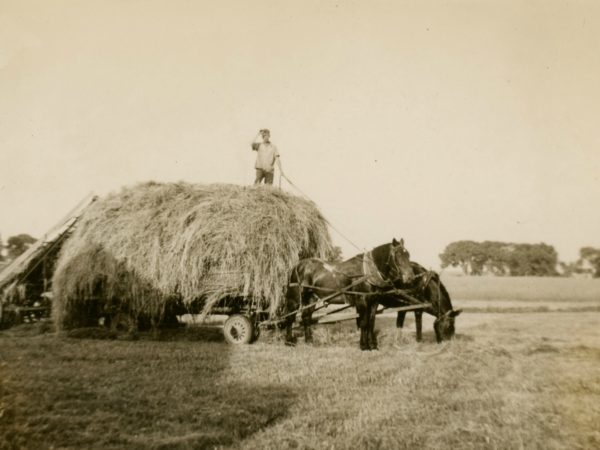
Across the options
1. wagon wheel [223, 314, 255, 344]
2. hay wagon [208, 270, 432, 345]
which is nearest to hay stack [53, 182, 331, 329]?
hay wagon [208, 270, 432, 345]

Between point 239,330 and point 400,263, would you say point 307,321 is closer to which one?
point 239,330

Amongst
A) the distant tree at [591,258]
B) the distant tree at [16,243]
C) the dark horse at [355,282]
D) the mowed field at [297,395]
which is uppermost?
the distant tree at [16,243]

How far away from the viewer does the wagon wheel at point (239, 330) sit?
1087cm

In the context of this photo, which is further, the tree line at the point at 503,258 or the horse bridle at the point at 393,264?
the tree line at the point at 503,258

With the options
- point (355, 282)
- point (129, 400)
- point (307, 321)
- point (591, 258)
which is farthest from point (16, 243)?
point (591, 258)

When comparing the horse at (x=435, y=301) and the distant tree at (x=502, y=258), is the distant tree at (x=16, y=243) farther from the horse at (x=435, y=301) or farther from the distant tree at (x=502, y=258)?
the distant tree at (x=502, y=258)

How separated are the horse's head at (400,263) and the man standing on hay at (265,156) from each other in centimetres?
429

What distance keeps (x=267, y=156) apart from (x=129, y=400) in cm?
849

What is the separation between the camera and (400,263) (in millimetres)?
10250

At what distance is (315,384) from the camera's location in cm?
680

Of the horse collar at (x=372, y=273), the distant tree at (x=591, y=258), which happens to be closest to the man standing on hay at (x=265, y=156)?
the horse collar at (x=372, y=273)

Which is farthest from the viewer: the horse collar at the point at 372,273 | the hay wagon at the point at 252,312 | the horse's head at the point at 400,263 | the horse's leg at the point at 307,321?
the horse's leg at the point at 307,321

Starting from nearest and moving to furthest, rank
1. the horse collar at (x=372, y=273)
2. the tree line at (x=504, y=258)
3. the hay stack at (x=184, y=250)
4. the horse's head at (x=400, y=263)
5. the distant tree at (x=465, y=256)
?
1. the horse's head at (x=400, y=263)
2. the horse collar at (x=372, y=273)
3. the hay stack at (x=184, y=250)
4. the tree line at (x=504, y=258)
5. the distant tree at (x=465, y=256)

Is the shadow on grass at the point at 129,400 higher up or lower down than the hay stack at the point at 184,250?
lower down
